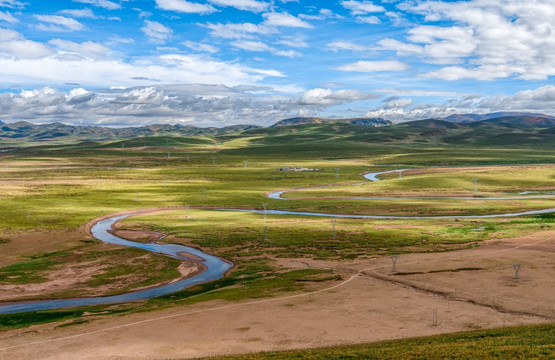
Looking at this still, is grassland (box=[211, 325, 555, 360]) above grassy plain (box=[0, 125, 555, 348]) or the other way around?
above

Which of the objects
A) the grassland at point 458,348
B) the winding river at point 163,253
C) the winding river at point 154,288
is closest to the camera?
the grassland at point 458,348

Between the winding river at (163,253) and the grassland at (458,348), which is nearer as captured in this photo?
the grassland at (458,348)

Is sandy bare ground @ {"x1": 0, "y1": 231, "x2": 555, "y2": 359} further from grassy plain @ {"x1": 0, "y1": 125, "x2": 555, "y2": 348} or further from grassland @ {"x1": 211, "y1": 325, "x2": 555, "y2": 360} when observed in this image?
grassy plain @ {"x1": 0, "y1": 125, "x2": 555, "y2": 348}

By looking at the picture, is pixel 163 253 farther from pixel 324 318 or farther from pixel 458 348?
pixel 458 348

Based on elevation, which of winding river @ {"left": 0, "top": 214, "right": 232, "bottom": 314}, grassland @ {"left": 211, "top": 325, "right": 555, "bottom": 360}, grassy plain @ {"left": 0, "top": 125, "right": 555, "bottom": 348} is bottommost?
winding river @ {"left": 0, "top": 214, "right": 232, "bottom": 314}

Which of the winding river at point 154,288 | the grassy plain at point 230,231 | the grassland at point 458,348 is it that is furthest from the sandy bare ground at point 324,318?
the winding river at point 154,288

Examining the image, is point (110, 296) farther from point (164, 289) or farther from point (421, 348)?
point (421, 348)

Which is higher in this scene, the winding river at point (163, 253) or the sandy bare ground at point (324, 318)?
the sandy bare ground at point (324, 318)

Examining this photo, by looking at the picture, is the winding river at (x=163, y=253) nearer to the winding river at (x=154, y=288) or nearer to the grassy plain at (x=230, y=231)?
the winding river at (x=154, y=288)

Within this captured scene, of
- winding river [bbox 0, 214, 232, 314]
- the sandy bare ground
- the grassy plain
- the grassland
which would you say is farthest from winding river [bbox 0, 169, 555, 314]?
the grassland

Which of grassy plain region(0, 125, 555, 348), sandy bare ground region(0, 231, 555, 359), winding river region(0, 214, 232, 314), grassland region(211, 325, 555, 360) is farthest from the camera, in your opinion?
grassy plain region(0, 125, 555, 348)
